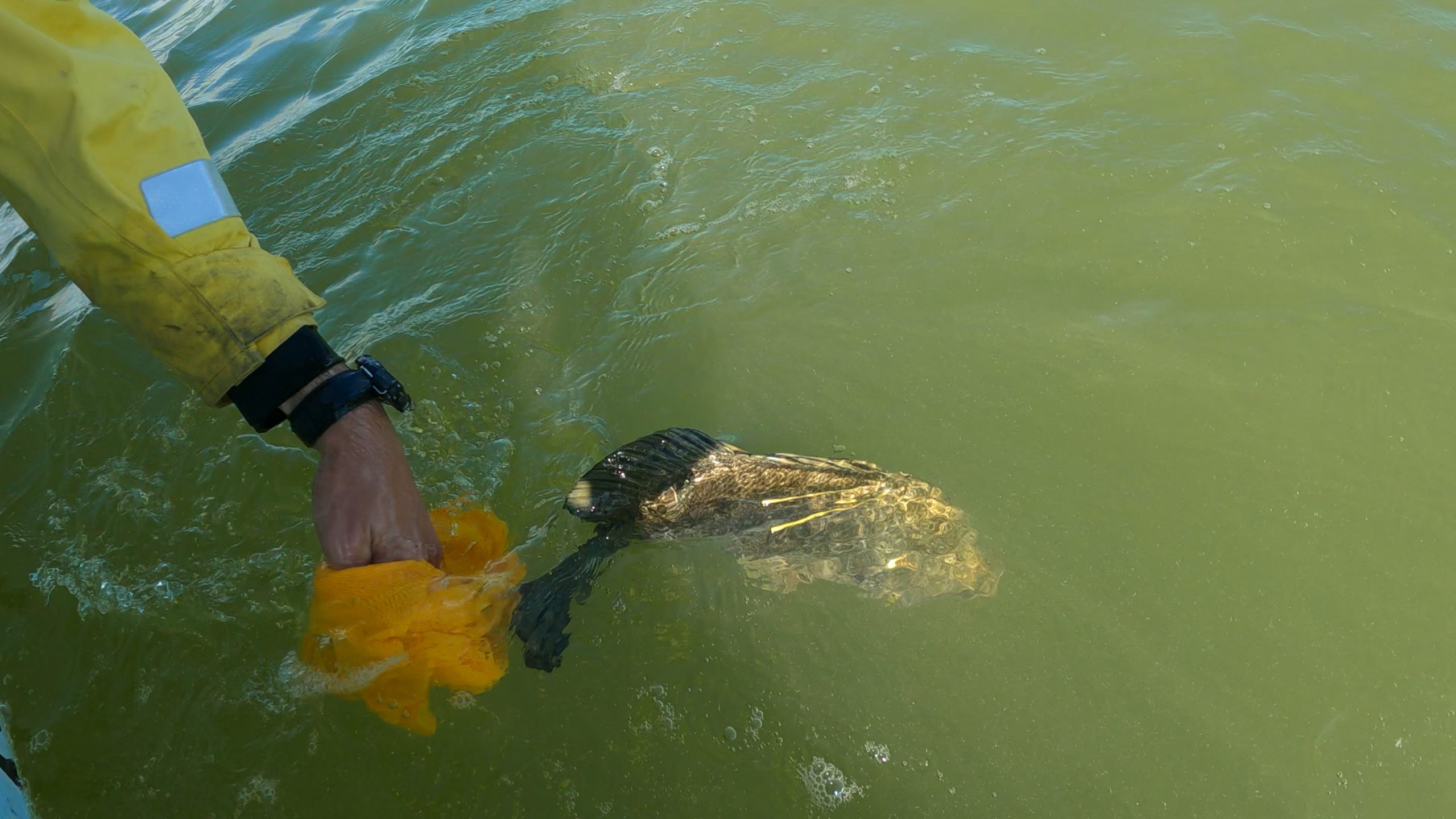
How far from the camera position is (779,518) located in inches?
127

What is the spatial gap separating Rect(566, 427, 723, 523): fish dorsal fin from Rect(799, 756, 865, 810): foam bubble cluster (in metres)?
0.98

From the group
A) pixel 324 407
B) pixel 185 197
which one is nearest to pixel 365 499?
pixel 324 407

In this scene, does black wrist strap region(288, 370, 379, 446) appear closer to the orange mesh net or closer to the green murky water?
the orange mesh net

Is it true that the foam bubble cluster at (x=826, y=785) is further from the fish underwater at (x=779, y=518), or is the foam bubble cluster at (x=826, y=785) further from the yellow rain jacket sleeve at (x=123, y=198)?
the yellow rain jacket sleeve at (x=123, y=198)

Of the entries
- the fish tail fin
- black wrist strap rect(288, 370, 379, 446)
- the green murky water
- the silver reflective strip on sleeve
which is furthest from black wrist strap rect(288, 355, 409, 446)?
the green murky water

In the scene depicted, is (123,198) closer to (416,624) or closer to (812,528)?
(416,624)

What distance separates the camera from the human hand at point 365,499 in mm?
2260

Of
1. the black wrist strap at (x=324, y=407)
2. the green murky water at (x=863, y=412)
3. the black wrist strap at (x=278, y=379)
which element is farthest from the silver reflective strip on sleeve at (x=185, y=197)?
the green murky water at (x=863, y=412)

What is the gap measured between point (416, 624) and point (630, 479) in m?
0.98

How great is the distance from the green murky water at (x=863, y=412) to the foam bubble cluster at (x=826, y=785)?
2 centimetres

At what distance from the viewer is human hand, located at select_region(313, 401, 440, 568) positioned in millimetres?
2260

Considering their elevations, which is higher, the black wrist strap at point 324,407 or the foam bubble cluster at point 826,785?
the black wrist strap at point 324,407

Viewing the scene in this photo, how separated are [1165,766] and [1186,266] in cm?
231

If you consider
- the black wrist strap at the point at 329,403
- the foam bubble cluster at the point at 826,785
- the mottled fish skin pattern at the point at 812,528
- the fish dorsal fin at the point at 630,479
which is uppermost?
the black wrist strap at the point at 329,403
